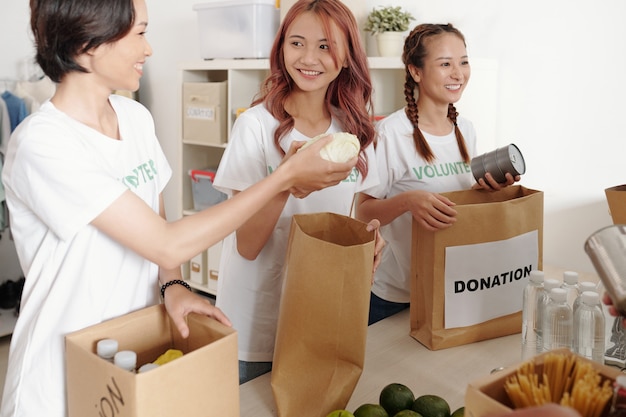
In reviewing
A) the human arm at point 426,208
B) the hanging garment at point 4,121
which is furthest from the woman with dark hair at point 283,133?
the hanging garment at point 4,121

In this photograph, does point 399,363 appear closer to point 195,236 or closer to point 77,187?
point 195,236

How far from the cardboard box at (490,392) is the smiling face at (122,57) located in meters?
0.74

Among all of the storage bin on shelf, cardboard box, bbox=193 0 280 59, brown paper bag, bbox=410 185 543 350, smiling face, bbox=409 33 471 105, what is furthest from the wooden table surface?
the storage bin on shelf

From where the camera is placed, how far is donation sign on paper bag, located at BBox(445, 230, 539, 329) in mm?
1406

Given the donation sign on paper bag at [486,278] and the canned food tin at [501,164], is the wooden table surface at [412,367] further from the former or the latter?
the canned food tin at [501,164]

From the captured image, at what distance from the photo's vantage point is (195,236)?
104 cm

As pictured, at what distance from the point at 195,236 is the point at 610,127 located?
188 cm

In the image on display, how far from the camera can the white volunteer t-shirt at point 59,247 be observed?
966 mm

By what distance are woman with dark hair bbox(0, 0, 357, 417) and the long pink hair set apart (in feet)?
1.44

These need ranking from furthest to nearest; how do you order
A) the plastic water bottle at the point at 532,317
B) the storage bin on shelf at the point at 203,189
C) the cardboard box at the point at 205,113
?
the storage bin on shelf at the point at 203,189, the cardboard box at the point at 205,113, the plastic water bottle at the point at 532,317

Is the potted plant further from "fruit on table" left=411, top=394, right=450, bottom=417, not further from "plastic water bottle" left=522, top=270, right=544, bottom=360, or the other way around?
"fruit on table" left=411, top=394, right=450, bottom=417

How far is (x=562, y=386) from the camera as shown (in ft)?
2.65

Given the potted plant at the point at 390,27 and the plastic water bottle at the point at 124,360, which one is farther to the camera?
the potted plant at the point at 390,27

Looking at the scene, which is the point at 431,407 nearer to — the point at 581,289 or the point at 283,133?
the point at 581,289
